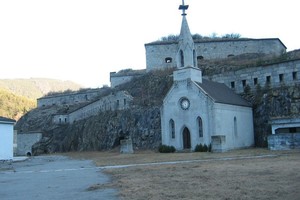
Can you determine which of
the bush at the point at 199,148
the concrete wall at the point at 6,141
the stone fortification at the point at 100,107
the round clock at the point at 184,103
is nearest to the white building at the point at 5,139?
the concrete wall at the point at 6,141

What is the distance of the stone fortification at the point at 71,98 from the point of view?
88.1 metres

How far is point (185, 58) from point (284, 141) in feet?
47.8

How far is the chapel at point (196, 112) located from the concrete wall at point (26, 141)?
1672 inches

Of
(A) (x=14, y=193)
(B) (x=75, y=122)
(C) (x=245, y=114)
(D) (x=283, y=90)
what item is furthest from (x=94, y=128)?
(A) (x=14, y=193)

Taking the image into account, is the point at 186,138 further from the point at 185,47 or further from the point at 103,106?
the point at 103,106

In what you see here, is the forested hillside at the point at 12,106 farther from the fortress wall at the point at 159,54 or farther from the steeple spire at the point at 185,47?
the steeple spire at the point at 185,47

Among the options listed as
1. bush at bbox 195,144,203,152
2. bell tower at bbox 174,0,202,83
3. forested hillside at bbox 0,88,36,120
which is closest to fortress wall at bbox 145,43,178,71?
bell tower at bbox 174,0,202,83

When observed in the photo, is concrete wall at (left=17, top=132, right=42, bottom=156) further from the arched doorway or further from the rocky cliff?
the arched doorway

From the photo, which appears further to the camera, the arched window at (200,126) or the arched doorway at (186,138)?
the arched doorway at (186,138)

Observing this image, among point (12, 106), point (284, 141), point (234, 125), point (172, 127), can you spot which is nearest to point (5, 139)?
point (172, 127)

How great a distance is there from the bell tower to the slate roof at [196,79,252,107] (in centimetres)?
147

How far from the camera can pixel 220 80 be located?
50000mm

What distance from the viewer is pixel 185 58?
42.2m

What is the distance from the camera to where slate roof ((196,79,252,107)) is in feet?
131
